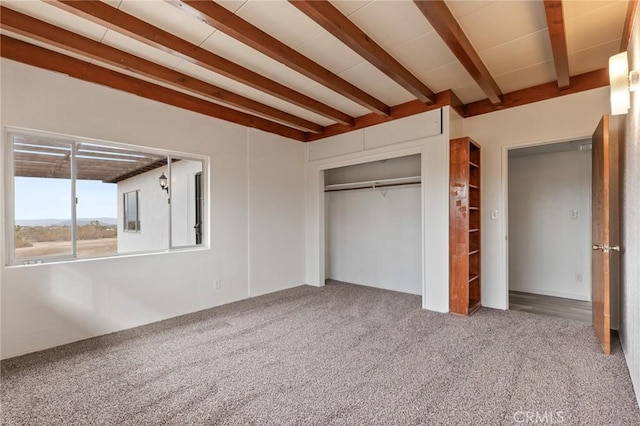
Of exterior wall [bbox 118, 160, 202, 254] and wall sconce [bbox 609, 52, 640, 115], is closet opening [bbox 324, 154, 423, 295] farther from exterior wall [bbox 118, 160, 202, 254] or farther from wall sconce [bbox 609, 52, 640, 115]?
exterior wall [bbox 118, 160, 202, 254]

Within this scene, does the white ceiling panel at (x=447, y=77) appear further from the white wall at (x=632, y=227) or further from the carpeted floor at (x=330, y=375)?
the carpeted floor at (x=330, y=375)

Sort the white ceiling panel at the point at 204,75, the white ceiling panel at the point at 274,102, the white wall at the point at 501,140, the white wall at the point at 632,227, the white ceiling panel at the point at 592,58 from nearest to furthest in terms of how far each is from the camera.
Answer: the white wall at the point at 632,227
the white ceiling panel at the point at 592,58
the white ceiling panel at the point at 204,75
the white wall at the point at 501,140
the white ceiling panel at the point at 274,102

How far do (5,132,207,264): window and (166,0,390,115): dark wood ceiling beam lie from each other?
194 cm

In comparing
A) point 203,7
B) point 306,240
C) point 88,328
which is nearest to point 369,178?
point 306,240

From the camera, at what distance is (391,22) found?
241 cm

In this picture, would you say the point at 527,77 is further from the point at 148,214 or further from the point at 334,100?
the point at 148,214

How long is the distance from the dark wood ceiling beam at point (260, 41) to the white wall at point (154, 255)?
176 cm

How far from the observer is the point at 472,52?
2.73m

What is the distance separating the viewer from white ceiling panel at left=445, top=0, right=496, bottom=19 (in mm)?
2184

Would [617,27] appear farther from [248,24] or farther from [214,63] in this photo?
[214,63]

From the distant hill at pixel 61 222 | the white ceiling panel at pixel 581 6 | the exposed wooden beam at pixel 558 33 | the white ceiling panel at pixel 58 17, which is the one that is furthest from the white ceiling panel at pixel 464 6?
the distant hill at pixel 61 222

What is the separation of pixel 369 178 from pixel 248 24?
3512 millimetres

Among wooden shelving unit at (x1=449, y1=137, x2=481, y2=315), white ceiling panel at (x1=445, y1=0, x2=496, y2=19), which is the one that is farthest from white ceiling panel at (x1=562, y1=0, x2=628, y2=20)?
wooden shelving unit at (x1=449, y1=137, x2=481, y2=315)

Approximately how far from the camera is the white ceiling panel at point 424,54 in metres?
2.68
